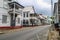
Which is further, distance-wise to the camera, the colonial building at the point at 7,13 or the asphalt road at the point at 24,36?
the colonial building at the point at 7,13

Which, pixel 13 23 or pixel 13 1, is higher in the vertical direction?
pixel 13 1

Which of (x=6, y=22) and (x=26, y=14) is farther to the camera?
(x=26, y=14)

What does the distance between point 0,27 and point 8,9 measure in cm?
782

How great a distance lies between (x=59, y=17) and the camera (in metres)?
40.6

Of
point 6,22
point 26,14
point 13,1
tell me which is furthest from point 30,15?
point 6,22

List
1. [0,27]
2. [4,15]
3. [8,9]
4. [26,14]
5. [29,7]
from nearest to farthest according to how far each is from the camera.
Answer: [0,27] → [4,15] → [8,9] → [26,14] → [29,7]

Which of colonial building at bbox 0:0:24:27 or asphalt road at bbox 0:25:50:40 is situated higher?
colonial building at bbox 0:0:24:27

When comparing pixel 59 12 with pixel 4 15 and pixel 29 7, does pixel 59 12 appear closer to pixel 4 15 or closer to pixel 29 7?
pixel 4 15

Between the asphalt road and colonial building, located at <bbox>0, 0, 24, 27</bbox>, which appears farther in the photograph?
colonial building, located at <bbox>0, 0, 24, 27</bbox>

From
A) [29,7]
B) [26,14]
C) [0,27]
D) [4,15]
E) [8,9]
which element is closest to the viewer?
[0,27]

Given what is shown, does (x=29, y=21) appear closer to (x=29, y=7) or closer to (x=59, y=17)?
(x=29, y=7)

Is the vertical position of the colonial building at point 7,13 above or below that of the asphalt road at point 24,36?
above

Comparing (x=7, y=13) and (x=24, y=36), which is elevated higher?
(x=7, y=13)

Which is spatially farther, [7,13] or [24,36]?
[7,13]
